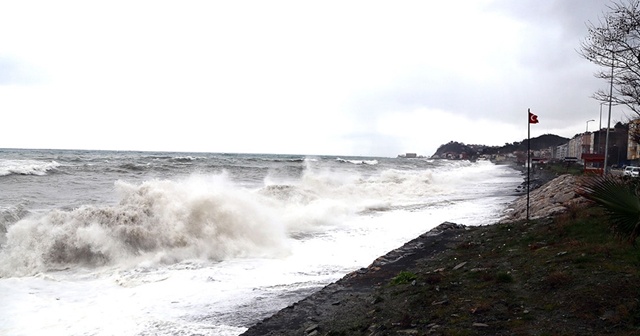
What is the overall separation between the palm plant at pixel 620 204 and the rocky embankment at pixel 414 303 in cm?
142

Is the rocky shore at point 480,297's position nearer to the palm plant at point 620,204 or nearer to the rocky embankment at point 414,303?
the rocky embankment at point 414,303

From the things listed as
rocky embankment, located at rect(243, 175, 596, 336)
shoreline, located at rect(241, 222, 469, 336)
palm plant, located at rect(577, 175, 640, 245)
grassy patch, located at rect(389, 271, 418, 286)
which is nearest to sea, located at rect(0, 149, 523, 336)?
shoreline, located at rect(241, 222, 469, 336)

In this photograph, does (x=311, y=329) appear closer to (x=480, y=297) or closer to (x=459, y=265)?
(x=480, y=297)

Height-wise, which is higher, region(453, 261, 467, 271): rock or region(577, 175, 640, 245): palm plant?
region(577, 175, 640, 245): palm plant

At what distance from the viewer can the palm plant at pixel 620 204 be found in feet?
17.2

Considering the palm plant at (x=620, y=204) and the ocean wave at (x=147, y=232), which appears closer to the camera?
the palm plant at (x=620, y=204)

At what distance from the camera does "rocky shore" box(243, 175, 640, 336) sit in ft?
19.0

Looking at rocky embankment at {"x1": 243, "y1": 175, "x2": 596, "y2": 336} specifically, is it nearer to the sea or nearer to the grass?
the grass

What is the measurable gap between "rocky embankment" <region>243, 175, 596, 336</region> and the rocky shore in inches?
0.5

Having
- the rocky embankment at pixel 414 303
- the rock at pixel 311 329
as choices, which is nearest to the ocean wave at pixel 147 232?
the rocky embankment at pixel 414 303

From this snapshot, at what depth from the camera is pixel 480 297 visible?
7.11 m

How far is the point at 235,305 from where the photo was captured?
8727mm

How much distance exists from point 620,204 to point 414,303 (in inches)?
126

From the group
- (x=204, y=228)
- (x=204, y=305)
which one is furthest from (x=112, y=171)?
(x=204, y=305)
